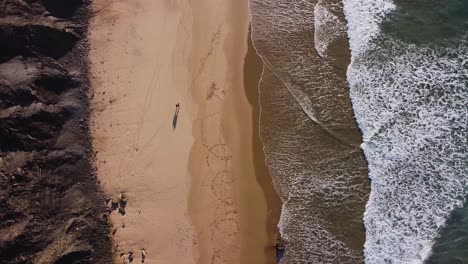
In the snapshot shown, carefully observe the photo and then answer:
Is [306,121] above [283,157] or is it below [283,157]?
above

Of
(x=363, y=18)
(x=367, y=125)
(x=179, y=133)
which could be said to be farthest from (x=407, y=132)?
(x=179, y=133)

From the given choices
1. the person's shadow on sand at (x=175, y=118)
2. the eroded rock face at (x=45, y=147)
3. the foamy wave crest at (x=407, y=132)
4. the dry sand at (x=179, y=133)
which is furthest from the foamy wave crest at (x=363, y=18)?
the eroded rock face at (x=45, y=147)

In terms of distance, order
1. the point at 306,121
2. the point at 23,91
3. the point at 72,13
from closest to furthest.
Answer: the point at 23,91 < the point at 306,121 < the point at 72,13

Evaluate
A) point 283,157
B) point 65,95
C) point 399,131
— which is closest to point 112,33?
point 65,95

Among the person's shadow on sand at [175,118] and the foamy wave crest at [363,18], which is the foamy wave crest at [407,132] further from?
the person's shadow on sand at [175,118]

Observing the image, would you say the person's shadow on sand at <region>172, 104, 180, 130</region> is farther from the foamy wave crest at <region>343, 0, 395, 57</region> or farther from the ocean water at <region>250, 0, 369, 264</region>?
the foamy wave crest at <region>343, 0, 395, 57</region>

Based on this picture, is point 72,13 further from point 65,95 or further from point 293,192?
point 293,192

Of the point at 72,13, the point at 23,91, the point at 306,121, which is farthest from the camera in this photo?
the point at 72,13
